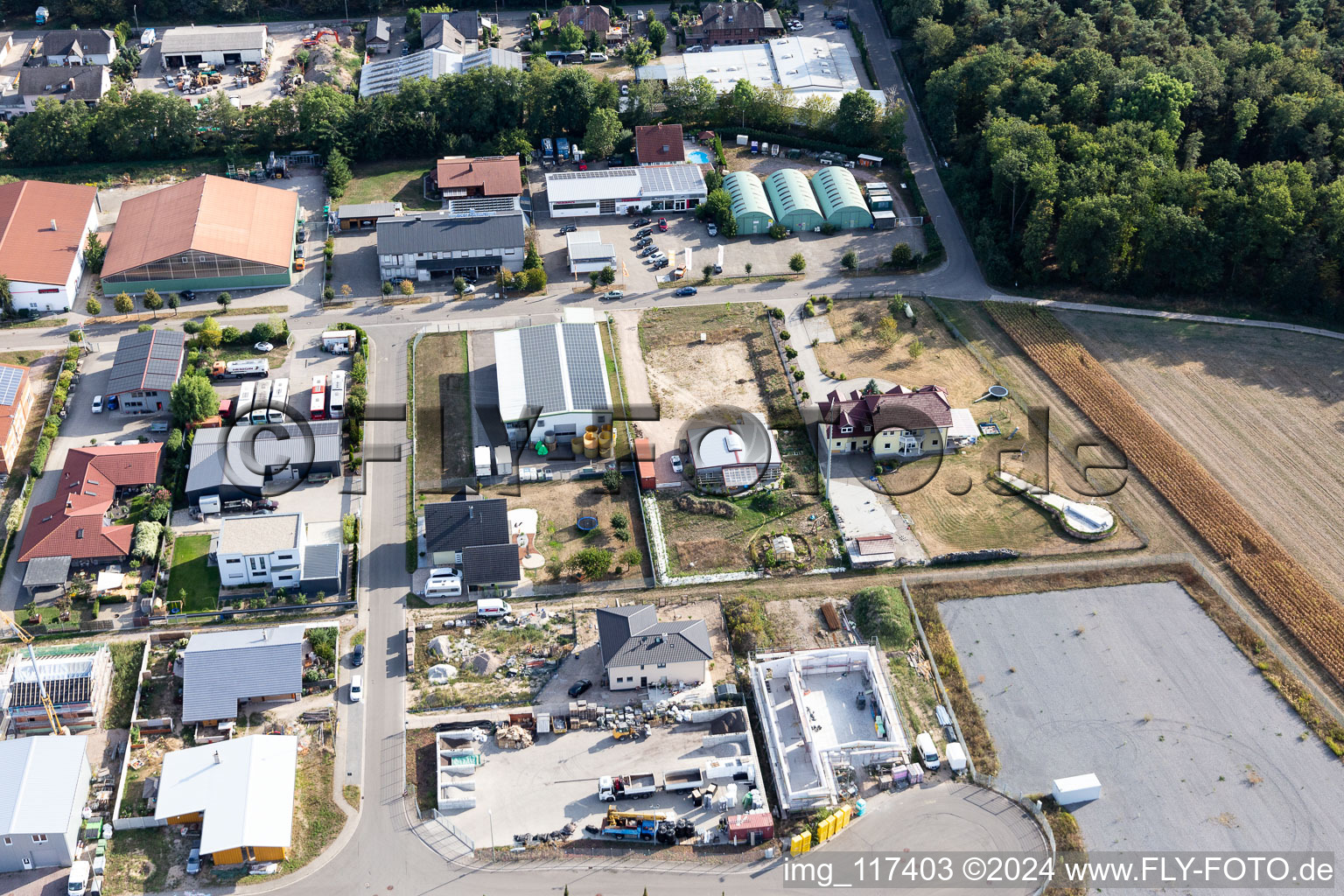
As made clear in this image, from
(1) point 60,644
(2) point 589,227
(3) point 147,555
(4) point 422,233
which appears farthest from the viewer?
(2) point 589,227

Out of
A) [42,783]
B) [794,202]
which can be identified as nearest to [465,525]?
[42,783]

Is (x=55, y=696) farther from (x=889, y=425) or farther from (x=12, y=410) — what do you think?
(x=889, y=425)

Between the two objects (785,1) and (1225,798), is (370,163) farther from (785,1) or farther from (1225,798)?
(1225,798)

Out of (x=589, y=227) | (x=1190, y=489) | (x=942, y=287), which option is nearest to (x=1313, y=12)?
(x=942, y=287)

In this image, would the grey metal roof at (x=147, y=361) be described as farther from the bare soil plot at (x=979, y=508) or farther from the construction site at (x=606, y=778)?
the bare soil plot at (x=979, y=508)

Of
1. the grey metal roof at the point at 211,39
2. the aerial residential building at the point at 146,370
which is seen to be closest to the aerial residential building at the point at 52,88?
the grey metal roof at the point at 211,39

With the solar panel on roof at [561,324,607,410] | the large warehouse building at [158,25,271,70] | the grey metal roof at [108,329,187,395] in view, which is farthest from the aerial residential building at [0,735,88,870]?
the large warehouse building at [158,25,271,70]
